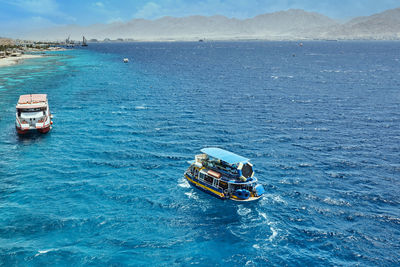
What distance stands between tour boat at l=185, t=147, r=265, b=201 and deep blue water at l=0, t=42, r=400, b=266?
165 cm

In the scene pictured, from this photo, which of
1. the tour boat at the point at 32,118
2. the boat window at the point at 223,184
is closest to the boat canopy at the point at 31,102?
the tour boat at the point at 32,118

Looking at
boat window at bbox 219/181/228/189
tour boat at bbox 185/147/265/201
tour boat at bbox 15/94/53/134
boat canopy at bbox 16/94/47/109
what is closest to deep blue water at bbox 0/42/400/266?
tour boat at bbox 185/147/265/201

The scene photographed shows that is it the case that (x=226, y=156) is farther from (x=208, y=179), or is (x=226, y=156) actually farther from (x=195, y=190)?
(x=195, y=190)

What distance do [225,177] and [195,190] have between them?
6.25 meters

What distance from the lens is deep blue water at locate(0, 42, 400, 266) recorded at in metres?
42.9

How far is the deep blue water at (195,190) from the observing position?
141 ft

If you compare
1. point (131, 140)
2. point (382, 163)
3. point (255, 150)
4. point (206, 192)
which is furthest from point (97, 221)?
point (382, 163)

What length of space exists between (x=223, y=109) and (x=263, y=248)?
70.9 m

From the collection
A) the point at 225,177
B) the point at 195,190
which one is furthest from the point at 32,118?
the point at 225,177

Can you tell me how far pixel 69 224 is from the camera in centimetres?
4728

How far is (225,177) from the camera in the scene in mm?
56938

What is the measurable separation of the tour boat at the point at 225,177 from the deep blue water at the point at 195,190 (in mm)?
1650

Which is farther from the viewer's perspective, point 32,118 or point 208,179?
point 32,118

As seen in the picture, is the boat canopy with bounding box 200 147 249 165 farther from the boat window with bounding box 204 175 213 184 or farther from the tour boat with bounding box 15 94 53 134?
the tour boat with bounding box 15 94 53 134
